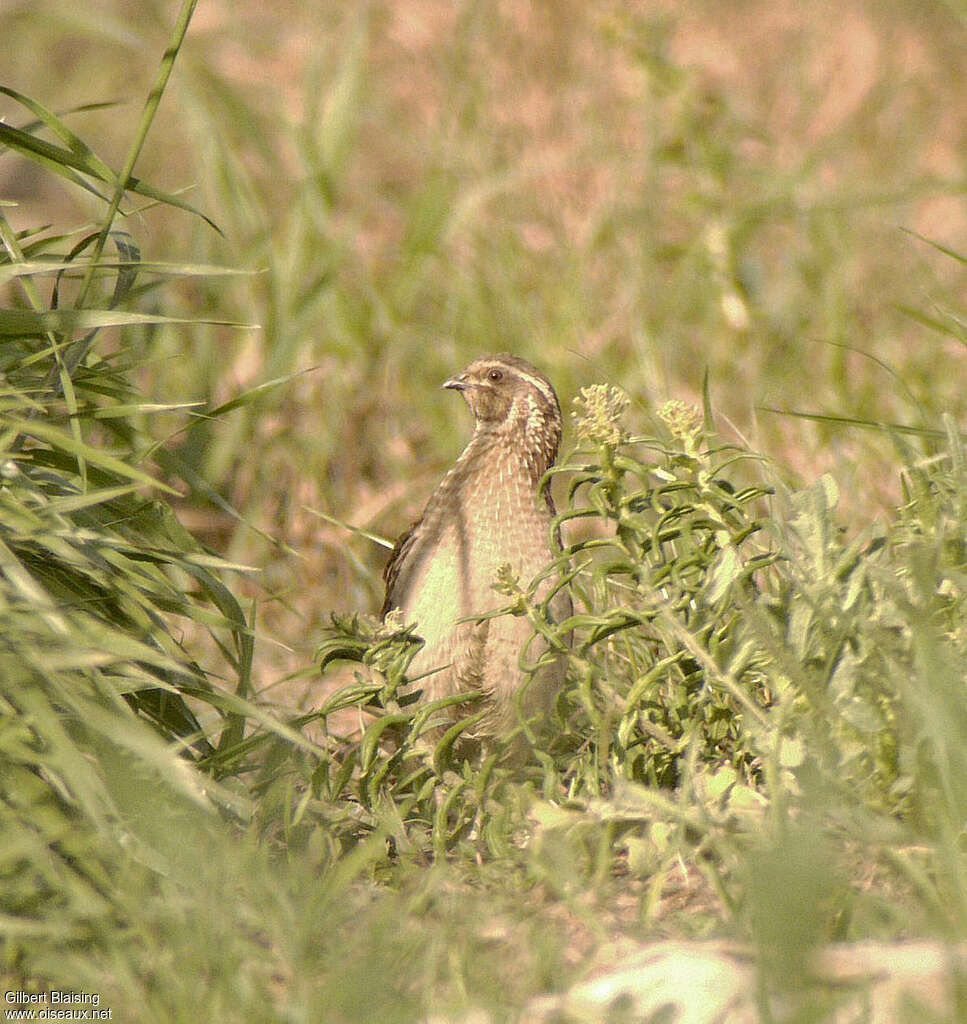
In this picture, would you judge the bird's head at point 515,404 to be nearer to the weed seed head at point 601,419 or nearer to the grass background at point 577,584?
the grass background at point 577,584

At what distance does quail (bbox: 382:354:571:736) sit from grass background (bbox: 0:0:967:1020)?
22 centimetres

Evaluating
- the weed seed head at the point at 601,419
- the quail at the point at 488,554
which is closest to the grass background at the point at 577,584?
the weed seed head at the point at 601,419

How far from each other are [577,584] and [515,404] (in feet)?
2.92

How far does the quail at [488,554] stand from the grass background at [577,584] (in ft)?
0.71

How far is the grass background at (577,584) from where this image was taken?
251cm

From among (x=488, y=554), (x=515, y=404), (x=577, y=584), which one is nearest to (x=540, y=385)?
(x=515, y=404)

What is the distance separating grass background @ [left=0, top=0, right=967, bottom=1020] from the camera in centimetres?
251

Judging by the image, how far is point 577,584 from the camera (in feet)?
12.6

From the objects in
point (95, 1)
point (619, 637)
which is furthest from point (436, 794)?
point (95, 1)

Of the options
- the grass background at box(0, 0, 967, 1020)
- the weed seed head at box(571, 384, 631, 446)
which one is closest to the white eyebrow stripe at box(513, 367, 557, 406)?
the grass background at box(0, 0, 967, 1020)

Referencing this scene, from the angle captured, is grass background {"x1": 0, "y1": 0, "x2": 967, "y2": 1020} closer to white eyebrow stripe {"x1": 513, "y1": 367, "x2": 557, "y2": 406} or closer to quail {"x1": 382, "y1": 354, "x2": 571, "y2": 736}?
quail {"x1": 382, "y1": 354, "x2": 571, "y2": 736}

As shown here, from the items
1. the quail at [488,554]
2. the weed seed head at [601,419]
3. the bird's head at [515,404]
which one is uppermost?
the weed seed head at [601,419]

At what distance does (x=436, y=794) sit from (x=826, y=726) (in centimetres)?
109

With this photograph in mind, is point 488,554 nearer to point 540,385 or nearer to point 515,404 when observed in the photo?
point 515,404
